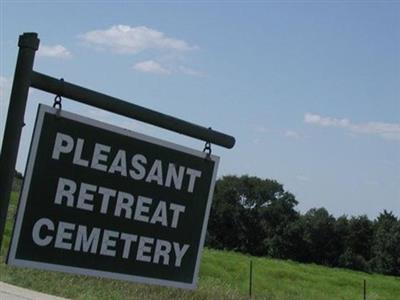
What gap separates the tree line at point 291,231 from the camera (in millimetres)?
86062

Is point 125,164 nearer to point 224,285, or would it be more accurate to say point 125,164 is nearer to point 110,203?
point 110,203

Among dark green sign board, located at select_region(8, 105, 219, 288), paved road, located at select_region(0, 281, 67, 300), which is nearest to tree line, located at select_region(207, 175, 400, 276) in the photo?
paved road, located at select_region(0, 281, 67, 300)

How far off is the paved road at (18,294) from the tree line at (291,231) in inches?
2766

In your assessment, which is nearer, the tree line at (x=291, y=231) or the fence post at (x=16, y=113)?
the fence post at (x=16, y=113)

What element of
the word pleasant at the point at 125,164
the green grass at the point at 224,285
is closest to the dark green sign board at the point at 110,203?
the word pleasant at the point at 125,164

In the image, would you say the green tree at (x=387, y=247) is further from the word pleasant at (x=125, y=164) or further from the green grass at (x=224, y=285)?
the word pleasant at (x=125, y=164)

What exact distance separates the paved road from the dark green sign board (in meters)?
11.4

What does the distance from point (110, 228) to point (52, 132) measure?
479 millimetres

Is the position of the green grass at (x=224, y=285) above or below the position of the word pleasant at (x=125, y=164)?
below

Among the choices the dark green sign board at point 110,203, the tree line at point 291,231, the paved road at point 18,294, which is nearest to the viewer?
the dark green sign board at point 110,203

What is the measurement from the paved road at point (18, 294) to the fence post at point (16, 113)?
11.7 meters

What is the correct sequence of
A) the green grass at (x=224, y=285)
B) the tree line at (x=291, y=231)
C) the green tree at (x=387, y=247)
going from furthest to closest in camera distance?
the tree line at (x=291, y=231)
the green tree at (x=387, y=247)
the green grass at (x=224, y=285)

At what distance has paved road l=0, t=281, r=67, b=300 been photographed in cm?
1409

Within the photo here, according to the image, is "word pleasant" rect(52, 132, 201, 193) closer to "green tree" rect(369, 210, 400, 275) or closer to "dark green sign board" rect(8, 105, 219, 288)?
"dark green sign board" rect(8, 105, 219, 288)
